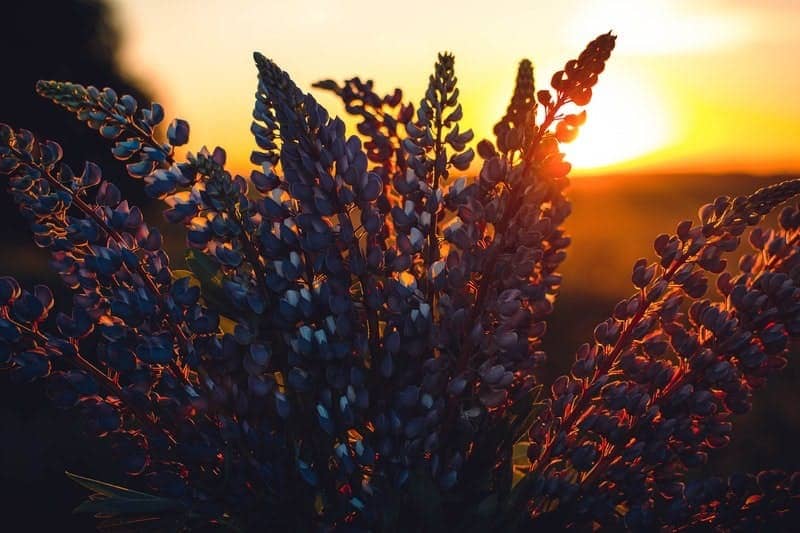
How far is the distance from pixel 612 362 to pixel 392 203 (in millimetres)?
324

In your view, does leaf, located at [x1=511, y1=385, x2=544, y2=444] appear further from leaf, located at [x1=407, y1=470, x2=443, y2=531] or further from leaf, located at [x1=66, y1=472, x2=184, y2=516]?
leaf, located at [x1=66, y1=472, x2=184, y2=516]

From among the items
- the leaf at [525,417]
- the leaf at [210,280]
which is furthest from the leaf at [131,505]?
the leaf at [525,417]

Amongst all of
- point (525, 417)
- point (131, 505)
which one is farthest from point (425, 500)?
point (131, 505)

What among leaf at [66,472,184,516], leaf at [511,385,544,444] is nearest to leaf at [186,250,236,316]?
leaf at [66,472,184,516]

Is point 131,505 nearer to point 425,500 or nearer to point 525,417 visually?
point 425,500

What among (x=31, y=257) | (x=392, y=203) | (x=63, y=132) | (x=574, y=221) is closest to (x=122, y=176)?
(x=63, y=132)

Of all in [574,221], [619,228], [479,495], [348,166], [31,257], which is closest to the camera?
[348,166]

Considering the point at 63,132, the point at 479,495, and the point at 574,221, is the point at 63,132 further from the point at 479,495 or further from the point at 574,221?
the point at 479,495

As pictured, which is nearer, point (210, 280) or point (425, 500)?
point (425, 500)

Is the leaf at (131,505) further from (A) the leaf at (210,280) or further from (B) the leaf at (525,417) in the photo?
(B) the leaf at (525,417)

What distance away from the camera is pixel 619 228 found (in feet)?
21.0

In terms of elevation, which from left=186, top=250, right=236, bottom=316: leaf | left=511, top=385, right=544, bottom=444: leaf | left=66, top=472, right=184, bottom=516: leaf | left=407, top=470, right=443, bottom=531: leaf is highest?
left=186, top=250, right=236, bottom=316: leaf

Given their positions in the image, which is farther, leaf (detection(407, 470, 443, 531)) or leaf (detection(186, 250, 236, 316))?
leaf (detection(186, 250, 236, 316))

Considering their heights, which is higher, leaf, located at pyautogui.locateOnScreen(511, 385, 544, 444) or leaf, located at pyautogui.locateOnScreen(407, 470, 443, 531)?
leaf, located at pyautogui.locateOnScreen(511, 385, 544, 444)
